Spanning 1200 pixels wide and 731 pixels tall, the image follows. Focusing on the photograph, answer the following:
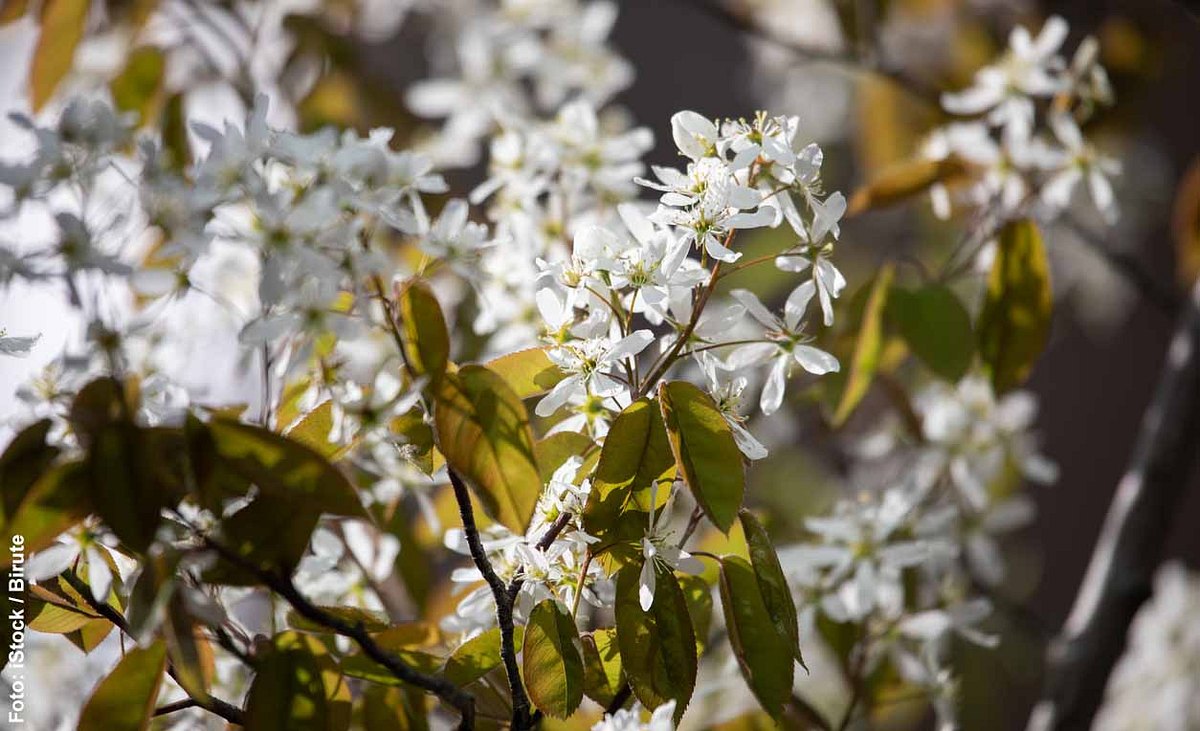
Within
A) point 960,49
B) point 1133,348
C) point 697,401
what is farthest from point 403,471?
point 1133,348

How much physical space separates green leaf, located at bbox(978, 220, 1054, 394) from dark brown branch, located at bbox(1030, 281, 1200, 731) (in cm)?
27

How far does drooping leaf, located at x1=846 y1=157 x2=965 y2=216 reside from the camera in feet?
2.72

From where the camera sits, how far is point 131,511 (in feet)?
1.38

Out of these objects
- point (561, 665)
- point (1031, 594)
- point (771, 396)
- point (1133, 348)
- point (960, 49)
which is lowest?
point (561, 665)

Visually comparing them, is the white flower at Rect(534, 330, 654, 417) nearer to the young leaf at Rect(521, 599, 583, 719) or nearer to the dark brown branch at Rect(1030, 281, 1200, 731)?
the young leaf at Rect(521, 599, 583, 719)

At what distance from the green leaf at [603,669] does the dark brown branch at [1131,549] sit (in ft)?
1.72

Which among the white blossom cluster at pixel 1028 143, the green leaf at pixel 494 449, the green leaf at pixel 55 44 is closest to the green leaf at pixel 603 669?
the green leaf at pixel 494 449

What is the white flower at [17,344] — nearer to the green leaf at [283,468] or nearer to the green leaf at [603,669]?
the green leaf at [283,468]

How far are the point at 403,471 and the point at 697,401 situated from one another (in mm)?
319

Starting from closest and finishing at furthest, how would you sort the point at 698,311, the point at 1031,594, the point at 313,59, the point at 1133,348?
the point at 698,311 < the point at 313,59 < the point at 1031,594 < the point at 1133,348

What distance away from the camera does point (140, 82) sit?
1.04 metres

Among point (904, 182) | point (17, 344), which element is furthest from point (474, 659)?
point (904, 182)

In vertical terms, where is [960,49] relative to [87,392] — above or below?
above

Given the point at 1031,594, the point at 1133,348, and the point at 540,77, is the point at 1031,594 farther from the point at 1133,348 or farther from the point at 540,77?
the point at 540,77
